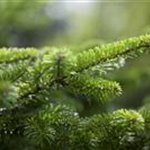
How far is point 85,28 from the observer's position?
279 centimetres

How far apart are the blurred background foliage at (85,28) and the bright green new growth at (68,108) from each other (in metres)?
0.08

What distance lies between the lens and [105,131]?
2.27 ft

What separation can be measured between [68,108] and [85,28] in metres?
2.09

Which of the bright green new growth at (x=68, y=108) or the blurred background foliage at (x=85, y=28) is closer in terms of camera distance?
the bright green new growth at (x=68, y=108)

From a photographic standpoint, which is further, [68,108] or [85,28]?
[85,28]

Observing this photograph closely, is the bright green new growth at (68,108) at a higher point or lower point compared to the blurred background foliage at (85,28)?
lower

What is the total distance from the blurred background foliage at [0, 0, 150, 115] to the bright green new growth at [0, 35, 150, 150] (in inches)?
3.1

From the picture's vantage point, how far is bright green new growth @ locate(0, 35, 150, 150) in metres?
0.68

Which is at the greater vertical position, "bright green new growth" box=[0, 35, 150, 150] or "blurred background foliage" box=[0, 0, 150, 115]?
"blurred background foliage" box=[0, 0, 150, 115]

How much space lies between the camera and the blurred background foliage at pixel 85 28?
4.78 feet

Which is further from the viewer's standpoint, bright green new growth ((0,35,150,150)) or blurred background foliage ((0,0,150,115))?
blurred background foliage ((0,0,150,115))

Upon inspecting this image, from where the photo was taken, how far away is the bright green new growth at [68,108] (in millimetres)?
682

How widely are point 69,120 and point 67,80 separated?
7cm

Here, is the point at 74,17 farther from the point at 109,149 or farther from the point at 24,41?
the point at 109,149
